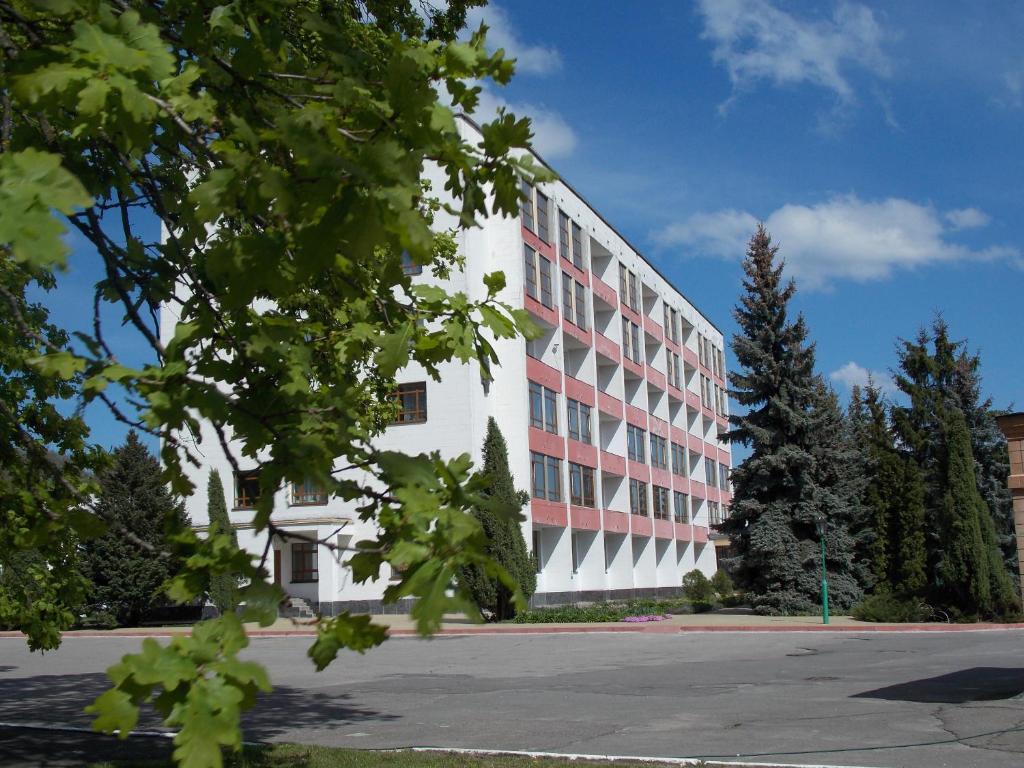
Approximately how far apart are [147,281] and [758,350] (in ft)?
106

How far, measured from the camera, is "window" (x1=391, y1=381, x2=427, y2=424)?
3772 cm

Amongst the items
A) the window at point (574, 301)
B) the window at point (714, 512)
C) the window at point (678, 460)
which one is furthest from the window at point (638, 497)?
the window at point (714, 512)

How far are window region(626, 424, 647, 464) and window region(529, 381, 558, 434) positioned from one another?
9496 millimetres

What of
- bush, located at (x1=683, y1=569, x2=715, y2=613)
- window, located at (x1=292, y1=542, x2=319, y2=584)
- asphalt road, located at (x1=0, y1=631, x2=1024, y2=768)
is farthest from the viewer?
bush, located at (x1=683, y1=569, x2=715, y2=613)

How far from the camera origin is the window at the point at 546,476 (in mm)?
39781

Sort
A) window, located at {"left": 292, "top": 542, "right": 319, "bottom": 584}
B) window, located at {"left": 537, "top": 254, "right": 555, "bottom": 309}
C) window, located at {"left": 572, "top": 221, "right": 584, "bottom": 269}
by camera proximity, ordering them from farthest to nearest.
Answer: window, located at {"left": 572, "top": 221, "right": 584, "bottom": 269} < window, located at {"left": 537, "top": 254, "right": 555, "bottom": 309} < window, located at {"left": 292, "top": 542, "right": 319, "bottom": 584}

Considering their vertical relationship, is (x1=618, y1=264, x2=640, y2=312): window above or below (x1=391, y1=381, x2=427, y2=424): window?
above

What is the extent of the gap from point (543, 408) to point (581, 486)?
527cm

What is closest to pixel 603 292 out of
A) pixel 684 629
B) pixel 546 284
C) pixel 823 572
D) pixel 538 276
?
pixel 546 284

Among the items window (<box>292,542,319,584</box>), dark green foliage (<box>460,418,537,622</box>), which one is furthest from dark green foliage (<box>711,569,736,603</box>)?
window (<box>292,542,319,584</box>)

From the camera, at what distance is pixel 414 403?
38.0m

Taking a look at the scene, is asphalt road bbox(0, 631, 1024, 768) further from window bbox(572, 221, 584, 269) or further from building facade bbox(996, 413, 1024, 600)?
window bbox(572, 221, 584, 269)

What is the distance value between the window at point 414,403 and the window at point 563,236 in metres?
10.3

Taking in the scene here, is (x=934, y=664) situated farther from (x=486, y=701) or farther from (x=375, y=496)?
(x=375, y=496)
